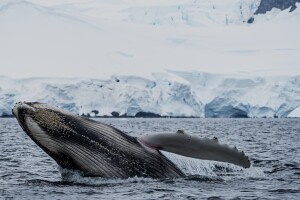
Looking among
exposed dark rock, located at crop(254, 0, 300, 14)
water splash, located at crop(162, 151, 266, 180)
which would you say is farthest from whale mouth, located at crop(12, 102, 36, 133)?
exposed dark rock, located at crop(254, 0, 300, 14)

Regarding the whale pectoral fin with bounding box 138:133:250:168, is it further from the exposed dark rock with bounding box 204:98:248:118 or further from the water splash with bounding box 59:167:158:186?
the exposed dark rock with bounding box 204:98:248:118

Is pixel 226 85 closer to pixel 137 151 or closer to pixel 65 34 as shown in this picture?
pixel 65 34

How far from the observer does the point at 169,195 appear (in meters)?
10.5

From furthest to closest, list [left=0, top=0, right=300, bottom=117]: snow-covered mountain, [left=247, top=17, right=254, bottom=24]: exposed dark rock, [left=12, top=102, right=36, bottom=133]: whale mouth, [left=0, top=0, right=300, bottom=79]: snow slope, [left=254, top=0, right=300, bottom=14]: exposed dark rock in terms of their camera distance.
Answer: [left=254, top=0, right=300, bottom=14]: exposed dark rock, [left=247, top=17, right=254, bottom=24]: exposed dark rock, [left=0, top=0, right=300, bottom=79]: snow slope, [left=0, top=0, right=300, bottom=117]: snow-covered mountain, [left=12, top=102, right=36, bottom=133]: whale mouth

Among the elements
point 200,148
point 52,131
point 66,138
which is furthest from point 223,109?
point 200,148

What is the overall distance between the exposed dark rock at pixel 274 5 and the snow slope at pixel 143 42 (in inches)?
421

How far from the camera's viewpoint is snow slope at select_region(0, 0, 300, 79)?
111 meters

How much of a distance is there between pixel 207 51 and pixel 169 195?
126 m

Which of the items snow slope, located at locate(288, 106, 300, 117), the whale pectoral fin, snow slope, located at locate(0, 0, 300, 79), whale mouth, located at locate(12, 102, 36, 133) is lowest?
the whale pectoral fin

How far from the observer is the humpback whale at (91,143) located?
941 centimetres

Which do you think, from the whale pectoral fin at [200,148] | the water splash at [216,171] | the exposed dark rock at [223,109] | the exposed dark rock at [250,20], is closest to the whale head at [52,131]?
the whale pectoral fin at [200,148]

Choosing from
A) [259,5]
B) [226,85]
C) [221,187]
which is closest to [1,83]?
[226,85]

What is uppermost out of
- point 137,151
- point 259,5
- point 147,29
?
point 259,5

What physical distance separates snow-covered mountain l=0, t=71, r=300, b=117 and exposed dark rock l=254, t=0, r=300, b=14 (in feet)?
307
